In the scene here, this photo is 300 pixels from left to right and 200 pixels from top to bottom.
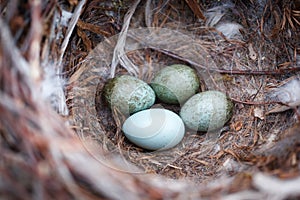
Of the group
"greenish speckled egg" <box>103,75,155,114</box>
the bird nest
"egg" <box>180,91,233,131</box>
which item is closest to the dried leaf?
the bird nest

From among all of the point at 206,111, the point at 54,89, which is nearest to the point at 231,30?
the point at 206,111

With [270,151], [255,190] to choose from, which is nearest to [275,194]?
[255,190]

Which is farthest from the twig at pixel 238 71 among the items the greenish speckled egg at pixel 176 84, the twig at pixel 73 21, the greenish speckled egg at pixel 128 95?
the twig at pixel 73 21

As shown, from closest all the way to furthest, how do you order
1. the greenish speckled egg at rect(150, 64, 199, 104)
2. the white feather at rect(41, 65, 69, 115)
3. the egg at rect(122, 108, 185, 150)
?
the white feather at rect(41, 65, 69, 115) → the egg at rect(122, 108, 185, 150) → the greenish speckled egg at rect(150, 64, 199, 104)

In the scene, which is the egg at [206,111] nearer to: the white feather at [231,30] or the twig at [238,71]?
the twig at [238,71]

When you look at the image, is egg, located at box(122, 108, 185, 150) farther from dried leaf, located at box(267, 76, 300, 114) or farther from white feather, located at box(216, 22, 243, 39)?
white feather, located at box(216, 22, 243, 39)
